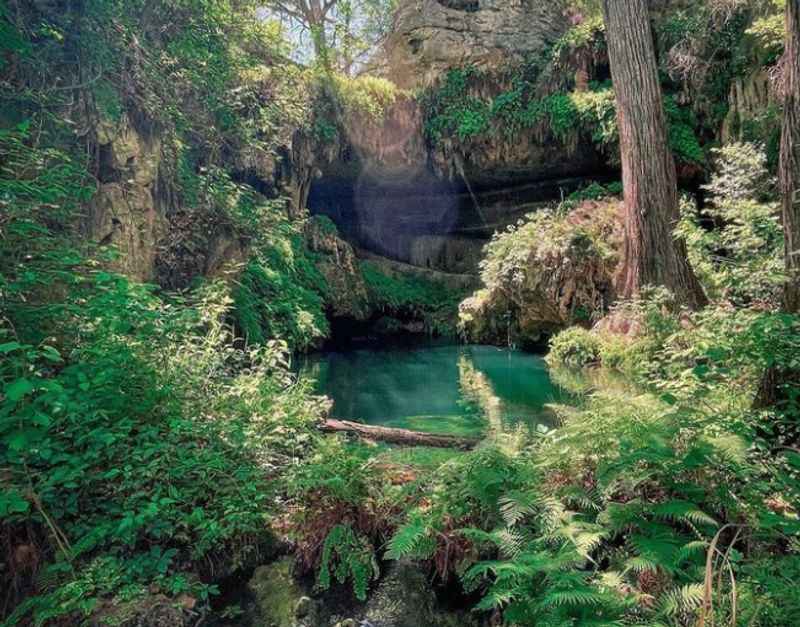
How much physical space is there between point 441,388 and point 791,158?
5.53m

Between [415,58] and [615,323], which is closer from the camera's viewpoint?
[615,323]

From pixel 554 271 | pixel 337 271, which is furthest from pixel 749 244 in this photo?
pixel 337 271

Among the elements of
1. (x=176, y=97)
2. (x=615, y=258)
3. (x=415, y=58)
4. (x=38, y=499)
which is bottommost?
(x=38, y=499)

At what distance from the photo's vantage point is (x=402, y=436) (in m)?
4.48

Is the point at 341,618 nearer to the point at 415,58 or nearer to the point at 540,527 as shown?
the point at 540,527

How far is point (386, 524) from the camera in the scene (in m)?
2.74

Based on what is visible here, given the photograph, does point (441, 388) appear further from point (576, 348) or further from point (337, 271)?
point (337, 271)

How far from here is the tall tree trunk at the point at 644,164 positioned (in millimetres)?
6801

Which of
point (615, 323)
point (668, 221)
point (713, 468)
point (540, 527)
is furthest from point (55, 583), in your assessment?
point (615, 323)

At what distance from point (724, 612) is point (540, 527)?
79 cm

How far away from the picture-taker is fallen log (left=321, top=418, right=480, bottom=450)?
13.8 ft

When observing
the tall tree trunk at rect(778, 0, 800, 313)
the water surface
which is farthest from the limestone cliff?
the tall tree trunk at rect(778, 0, 800, 313)

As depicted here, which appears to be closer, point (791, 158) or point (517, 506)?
point (517, 506)

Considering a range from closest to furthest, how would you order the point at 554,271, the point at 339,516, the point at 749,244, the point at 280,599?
1. the point at 280,599
2. the point at 339,516
3. the point at 749,244
4. the point at 554,271
